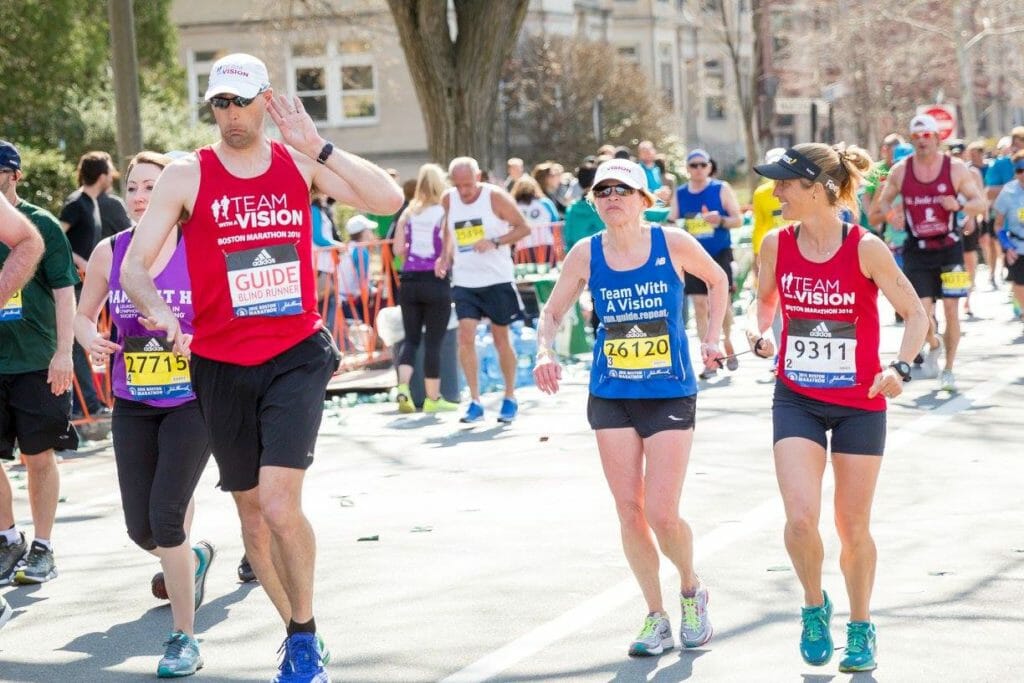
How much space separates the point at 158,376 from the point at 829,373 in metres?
2.40

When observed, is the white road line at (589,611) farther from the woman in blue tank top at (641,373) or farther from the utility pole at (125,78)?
the utility pole at (125,78)

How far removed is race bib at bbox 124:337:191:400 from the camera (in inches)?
262

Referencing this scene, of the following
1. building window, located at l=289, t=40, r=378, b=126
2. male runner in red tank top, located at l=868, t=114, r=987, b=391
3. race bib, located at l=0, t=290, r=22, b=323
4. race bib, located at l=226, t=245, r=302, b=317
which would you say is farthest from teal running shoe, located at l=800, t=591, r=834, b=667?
building window, located at l=289, t=40, r=378, b=126

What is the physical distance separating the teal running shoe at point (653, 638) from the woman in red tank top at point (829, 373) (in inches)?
21.5

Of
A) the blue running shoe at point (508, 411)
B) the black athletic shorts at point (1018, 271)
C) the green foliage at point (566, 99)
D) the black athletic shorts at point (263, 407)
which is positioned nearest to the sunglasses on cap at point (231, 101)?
the black athletic shorts at point (263, 407)

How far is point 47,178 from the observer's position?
2428cm

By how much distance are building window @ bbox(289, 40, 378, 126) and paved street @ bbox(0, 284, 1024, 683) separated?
30.5 m

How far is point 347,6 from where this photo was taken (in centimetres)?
4106

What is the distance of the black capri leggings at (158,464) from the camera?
254 inches

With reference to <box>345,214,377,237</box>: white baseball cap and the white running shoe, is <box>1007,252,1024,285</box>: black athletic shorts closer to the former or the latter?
the white running shoe

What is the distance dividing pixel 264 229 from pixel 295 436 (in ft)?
2.14

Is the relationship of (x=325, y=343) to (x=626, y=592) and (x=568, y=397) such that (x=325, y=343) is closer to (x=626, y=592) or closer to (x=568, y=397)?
(x=626, y=592)

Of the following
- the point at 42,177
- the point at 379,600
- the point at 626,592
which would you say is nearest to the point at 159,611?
the point at 379,600

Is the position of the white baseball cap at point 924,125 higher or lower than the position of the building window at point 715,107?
lower
